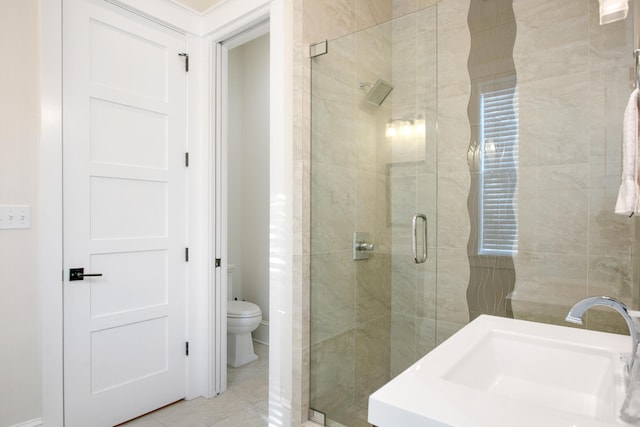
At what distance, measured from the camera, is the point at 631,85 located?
5.18 feet

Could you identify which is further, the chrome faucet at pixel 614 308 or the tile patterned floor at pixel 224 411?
the tile patterned floor at pixel 224 411

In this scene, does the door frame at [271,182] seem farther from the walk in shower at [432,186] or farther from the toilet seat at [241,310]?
the toilet seat at [241,310]

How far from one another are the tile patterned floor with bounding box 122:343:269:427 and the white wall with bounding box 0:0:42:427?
23.3 inches

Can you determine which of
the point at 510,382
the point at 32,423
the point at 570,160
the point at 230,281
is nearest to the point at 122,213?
the point at 32,423

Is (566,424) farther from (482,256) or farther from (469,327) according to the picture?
(482,256)

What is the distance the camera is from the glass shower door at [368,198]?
1.92m

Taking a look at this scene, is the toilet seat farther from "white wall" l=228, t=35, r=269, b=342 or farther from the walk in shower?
the walk in shower

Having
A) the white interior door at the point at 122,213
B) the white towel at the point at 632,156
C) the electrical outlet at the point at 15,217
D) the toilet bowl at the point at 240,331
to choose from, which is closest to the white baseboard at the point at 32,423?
the white interior door at the point at 122,213

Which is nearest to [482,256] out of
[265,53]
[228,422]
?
[228,422]

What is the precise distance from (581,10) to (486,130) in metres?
0.68

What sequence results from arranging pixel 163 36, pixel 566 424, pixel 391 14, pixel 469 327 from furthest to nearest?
pixel 391 14
pixel 163 36
pixel 469 327
pixel 566 424

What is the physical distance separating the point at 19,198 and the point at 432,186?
200cm

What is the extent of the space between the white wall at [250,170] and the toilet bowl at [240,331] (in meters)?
0.54

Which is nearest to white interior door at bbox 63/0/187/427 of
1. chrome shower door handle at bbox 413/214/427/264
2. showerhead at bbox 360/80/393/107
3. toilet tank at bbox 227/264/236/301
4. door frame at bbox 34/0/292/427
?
door frame at bbox 34/0/292/427
